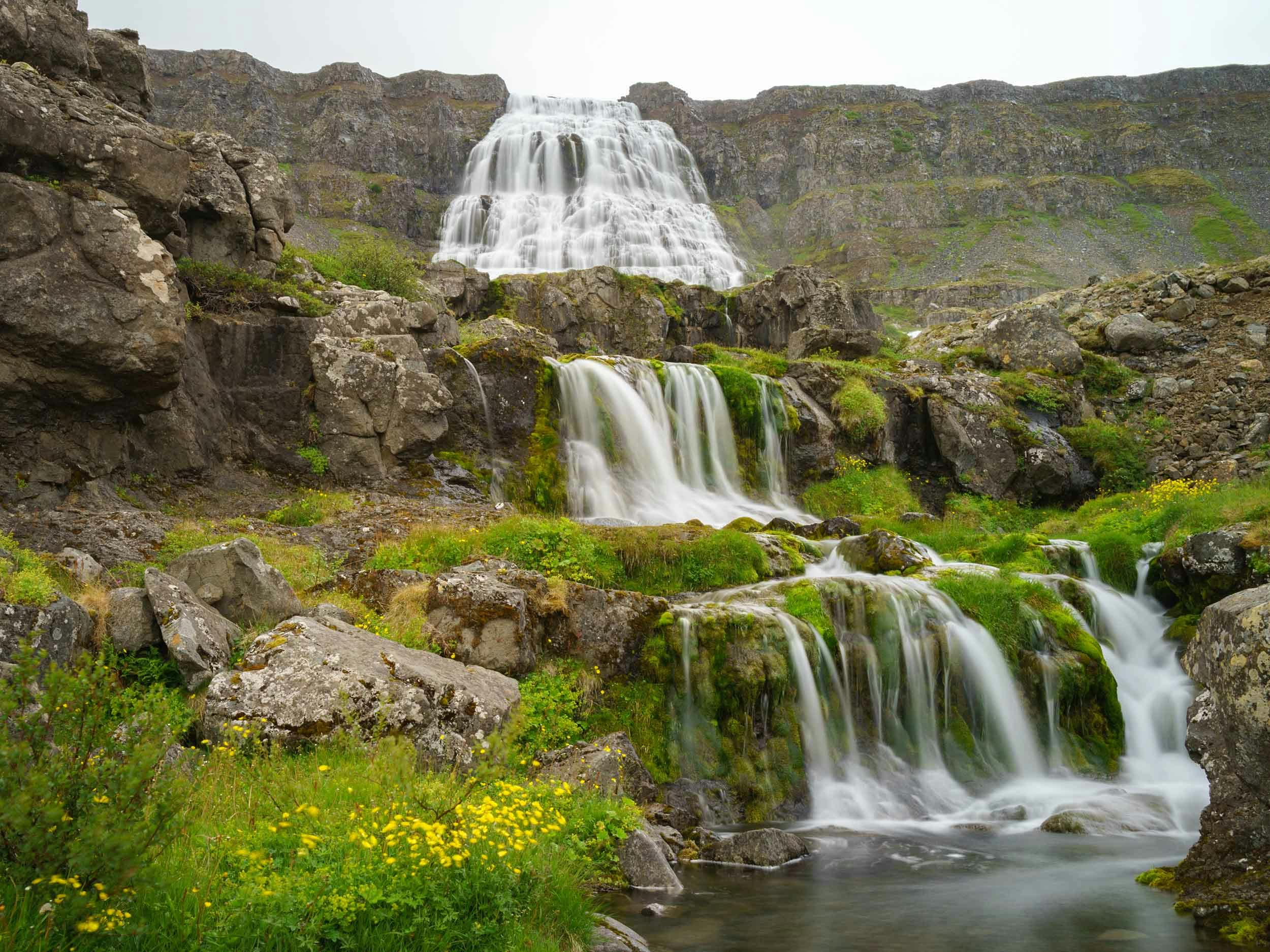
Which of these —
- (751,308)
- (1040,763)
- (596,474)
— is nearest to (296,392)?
(596,474)

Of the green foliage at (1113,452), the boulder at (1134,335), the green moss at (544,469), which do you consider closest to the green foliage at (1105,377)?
the boulder at (1134,335)

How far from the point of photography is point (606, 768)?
7.78 metres

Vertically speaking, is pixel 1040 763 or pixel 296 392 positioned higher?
pixel 296 392

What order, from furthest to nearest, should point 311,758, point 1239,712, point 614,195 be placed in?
point 614,195, point 311,758, point 1239,712

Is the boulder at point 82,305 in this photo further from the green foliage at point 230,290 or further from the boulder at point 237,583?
the boulder at point 237,583

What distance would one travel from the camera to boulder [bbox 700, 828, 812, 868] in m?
7.68

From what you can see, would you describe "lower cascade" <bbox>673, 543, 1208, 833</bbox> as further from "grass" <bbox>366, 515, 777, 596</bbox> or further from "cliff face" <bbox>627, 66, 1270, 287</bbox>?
"cliff face" <bbox>627, 66, 1270, 287</bbox>

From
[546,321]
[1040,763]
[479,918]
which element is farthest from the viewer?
[546,321]

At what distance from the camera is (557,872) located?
509cm

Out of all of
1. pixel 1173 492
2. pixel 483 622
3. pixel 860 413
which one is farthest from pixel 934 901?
pixel 860 413

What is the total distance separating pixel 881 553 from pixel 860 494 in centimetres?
701

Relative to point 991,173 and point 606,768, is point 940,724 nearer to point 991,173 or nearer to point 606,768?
point 606,768

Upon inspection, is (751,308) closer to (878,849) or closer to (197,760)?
(878,849)

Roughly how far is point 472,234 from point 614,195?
31.1 feet
